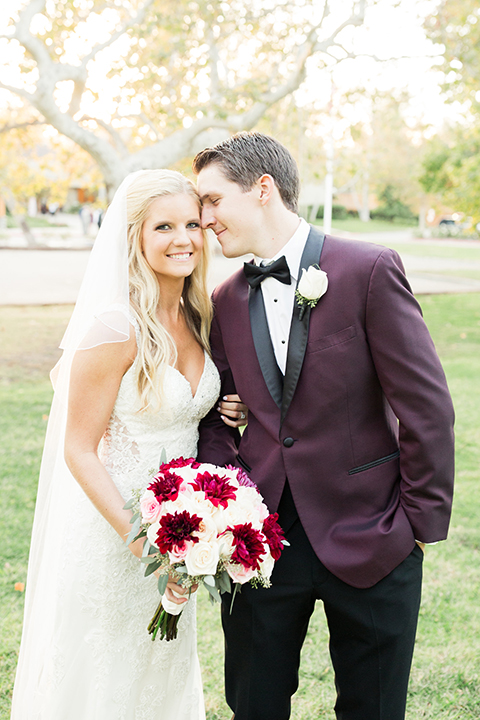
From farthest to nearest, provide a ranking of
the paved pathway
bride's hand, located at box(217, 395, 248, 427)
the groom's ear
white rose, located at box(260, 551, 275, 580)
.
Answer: the paved pathway, bride's hand, located at box(217, 395, 248, 427), the groom's ear, white rose, located at box(260, 551, 275, 580)

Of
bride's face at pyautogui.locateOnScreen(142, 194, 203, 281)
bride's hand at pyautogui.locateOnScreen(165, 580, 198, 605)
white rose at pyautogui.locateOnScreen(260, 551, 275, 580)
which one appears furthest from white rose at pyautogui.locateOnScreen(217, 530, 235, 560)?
bride's face at pyautogui.locateOnScreen(142, 194, 203, 281)

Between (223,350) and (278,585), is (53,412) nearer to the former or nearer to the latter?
(223,350)

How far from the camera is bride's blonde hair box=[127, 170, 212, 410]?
8.29 feet

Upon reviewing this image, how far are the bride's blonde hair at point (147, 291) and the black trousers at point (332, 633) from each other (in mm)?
754

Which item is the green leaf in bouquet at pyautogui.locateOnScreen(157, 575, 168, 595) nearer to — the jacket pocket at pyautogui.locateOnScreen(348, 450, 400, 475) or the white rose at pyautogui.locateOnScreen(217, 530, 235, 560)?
the white rose at pyautogui.locateOnScreen(217, 530, 235, 560)

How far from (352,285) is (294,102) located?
32.1 ft

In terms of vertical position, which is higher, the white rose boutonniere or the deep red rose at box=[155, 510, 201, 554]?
the white rose boutonniere

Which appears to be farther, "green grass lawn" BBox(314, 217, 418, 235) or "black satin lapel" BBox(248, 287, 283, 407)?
"green grass lawn" BBox(314, 217, 418, 235)

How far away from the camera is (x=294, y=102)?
1106 centimetres

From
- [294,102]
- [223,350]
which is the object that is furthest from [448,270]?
[223,350]

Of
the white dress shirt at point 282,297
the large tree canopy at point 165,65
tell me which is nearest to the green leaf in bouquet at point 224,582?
the white dress shirt at point 282,297

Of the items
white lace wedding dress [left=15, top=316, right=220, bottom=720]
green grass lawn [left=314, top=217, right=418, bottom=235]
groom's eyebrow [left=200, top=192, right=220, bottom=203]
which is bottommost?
green grass lawn [left=314, top=217, right=418, bottom=235]

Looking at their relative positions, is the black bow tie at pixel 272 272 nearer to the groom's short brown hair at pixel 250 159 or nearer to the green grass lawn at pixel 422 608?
the groom's short brown hair at pixel 250 159

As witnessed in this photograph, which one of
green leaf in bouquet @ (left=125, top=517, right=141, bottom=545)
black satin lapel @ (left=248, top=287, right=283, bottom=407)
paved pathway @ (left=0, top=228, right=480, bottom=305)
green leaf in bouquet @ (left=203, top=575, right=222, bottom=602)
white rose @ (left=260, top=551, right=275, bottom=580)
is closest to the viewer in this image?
green leaf in bouquet @ (left=203, top=575, right=222, bottom=602)
